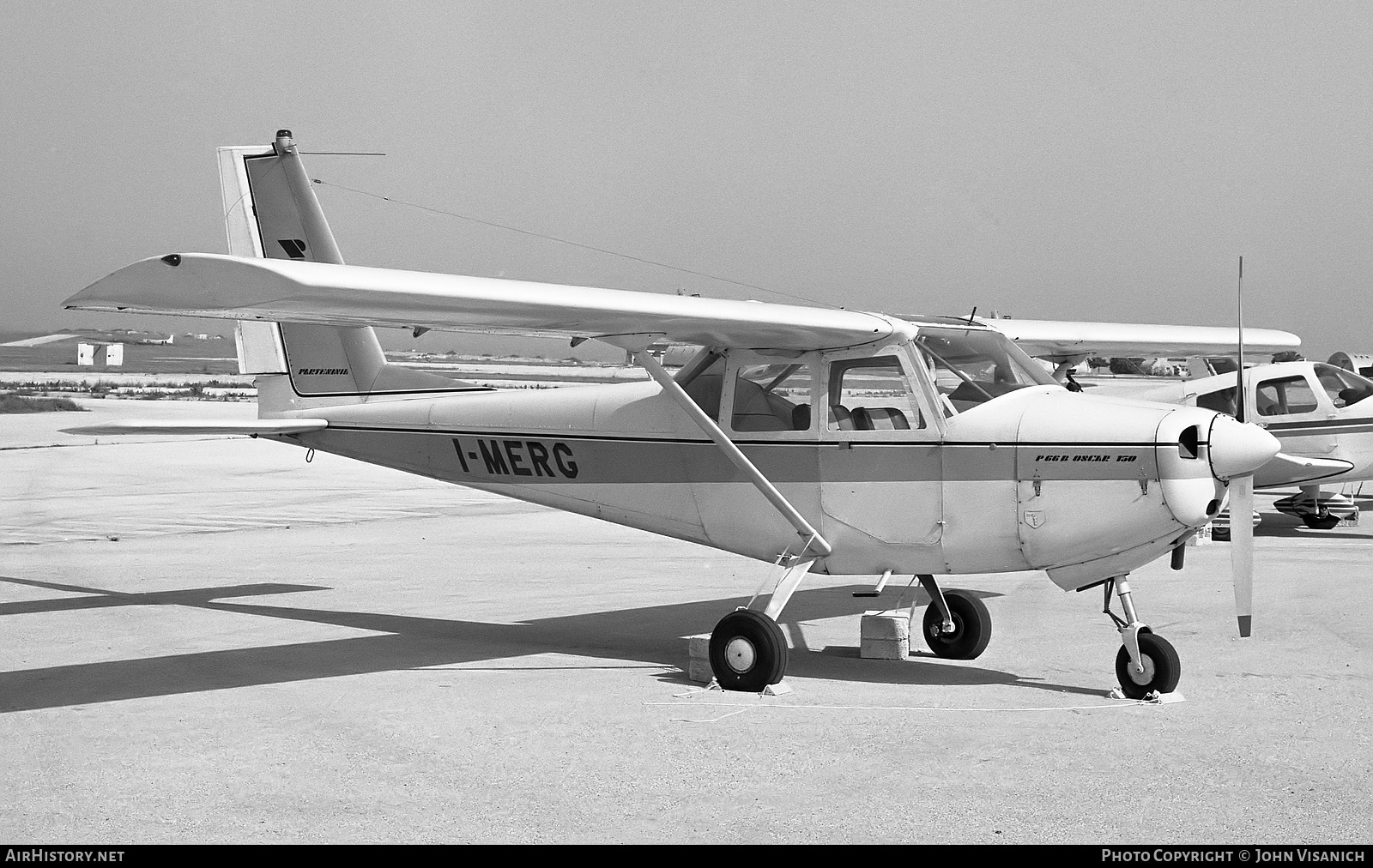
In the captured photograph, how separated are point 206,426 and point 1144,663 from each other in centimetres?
688

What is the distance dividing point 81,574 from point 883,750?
9.29 meters

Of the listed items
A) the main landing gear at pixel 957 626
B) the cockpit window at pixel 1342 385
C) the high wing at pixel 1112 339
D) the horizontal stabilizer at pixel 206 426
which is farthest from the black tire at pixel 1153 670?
the cockpit window at pixel 1342 385

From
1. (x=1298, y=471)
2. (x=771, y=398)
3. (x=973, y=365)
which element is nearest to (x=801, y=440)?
(x=771, y=398)

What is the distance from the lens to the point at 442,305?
7.00 m

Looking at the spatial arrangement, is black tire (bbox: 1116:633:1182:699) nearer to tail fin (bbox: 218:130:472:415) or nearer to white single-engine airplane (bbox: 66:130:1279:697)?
white single-engine airplane (bbox: 66:130:1279:697)

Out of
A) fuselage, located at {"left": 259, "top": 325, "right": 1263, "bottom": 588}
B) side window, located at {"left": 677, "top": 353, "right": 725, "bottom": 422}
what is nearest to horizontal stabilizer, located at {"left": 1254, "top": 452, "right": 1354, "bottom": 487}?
fuselage, located at {"left": 259, "top": 325, "right": 1263, "bottom": 588}

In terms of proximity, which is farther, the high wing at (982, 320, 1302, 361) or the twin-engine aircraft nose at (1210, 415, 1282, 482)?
the high wing at (982, 320, 1302, 361)

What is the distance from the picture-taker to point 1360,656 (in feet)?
28.8

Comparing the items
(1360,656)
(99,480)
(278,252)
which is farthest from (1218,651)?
(99,480)

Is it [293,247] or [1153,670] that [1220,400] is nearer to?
[1153,670]

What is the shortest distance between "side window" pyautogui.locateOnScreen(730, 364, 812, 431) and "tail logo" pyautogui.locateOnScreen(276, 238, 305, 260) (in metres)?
4.70

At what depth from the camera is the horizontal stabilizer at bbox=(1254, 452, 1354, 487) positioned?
16578mm

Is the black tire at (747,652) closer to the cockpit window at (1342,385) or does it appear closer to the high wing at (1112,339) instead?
the high wing at (1112,339)
